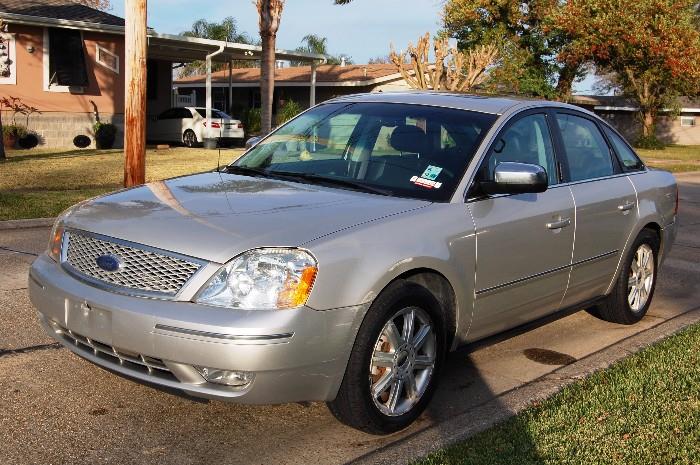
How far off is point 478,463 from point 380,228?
119 cm

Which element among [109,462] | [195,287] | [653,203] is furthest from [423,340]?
[653,203]

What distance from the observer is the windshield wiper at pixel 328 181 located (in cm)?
459

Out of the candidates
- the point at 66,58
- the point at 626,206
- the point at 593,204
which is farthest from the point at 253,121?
the point at 593,204

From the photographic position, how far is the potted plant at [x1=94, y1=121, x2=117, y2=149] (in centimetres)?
2348

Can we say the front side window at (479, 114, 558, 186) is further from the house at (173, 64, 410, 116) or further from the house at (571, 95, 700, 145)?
the house at (571, 95, 700, 145)

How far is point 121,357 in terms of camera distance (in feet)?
12.5

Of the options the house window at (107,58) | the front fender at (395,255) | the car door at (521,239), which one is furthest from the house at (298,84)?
the front fender at (395,255)

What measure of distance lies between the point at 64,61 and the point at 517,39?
81.9 ft

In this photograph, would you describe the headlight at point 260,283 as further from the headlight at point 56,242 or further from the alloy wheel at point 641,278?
the alloy wheel at point 641,278

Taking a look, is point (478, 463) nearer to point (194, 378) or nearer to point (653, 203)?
point (194, 378)

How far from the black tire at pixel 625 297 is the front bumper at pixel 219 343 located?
120 inches

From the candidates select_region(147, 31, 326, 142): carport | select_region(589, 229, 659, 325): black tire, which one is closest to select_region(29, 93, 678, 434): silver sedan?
select_region(589, 229, 659, 325): black tire

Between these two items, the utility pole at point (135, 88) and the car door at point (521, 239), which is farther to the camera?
the utility pole at point (135, 88)

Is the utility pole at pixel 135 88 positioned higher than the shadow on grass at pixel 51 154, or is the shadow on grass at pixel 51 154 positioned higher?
the utility pole at pixel 135 88
